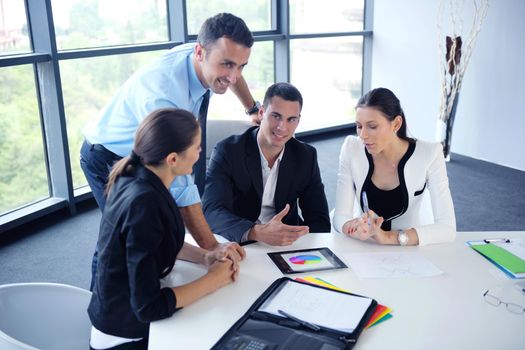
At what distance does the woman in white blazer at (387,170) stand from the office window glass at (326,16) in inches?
156

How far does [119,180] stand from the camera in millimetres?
1521

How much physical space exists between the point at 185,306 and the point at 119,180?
1.28 feet

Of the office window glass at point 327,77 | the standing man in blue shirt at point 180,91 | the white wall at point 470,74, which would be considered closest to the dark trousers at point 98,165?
the standing man in blue shirt at point 180,91

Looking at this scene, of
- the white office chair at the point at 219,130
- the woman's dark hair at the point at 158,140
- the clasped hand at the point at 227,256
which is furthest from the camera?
the white office chair at the point at 219,130

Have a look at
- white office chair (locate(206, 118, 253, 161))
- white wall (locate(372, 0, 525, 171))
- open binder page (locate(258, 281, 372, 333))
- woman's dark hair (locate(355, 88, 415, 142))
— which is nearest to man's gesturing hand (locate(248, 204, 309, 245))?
open binder page (locate(258, 281, 372, 333))

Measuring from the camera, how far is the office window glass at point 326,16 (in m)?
6.14

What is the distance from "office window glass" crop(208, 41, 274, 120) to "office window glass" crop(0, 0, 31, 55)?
205 cm

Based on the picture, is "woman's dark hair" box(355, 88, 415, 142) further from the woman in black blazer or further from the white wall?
the white wall

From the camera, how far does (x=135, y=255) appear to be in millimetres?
1396

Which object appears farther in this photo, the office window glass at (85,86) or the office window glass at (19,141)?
the office window glass at (85,86)

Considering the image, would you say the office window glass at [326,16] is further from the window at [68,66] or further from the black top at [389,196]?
the black top at [389,196]

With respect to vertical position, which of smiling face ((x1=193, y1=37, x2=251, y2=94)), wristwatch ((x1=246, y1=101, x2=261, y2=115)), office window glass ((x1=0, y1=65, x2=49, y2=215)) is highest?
smiling face ((x1=193, y1=37, x2=251, y2=94))

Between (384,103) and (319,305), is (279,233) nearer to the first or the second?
(319,305)

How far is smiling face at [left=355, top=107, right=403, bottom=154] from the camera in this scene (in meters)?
2.35
